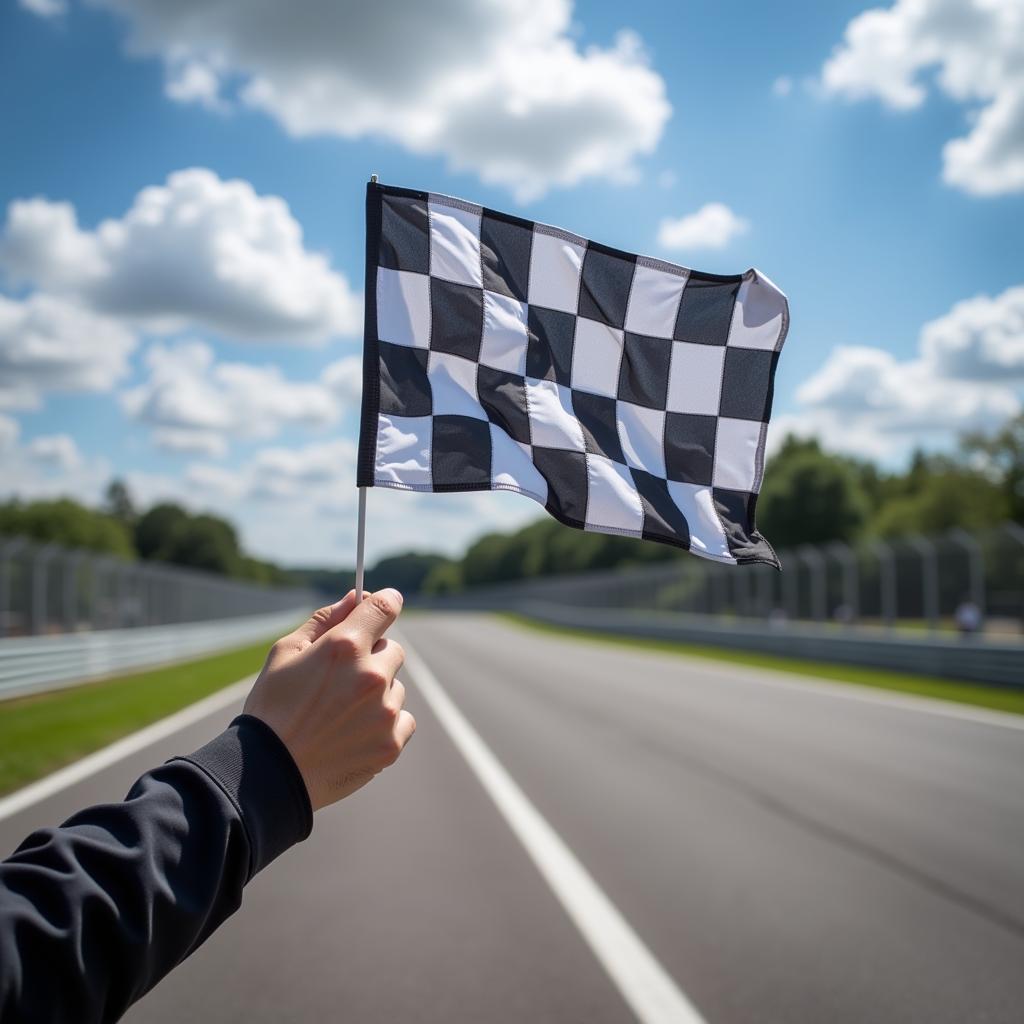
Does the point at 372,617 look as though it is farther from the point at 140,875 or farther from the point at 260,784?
the point at 140,875

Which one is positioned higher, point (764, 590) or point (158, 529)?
point (158, 529)

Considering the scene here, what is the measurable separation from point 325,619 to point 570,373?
144 centimetres

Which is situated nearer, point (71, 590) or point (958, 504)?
point (71, 590)

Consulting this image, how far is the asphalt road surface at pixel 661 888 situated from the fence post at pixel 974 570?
10.1 m

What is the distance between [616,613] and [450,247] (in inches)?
1973

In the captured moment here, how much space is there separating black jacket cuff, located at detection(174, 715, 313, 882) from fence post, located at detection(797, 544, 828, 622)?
90.6ft

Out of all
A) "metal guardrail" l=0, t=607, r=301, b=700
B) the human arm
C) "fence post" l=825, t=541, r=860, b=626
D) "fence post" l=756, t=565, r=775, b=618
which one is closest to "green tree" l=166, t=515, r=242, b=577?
"metal guardrail" l=0, t=607, r=301, b=700

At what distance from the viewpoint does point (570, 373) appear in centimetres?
310

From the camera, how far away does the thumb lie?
6.01 feet

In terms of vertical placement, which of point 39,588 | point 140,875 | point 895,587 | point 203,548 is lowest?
point 39,588

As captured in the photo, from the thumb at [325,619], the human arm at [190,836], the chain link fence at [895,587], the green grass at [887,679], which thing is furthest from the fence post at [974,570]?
the human arm at [190,836]

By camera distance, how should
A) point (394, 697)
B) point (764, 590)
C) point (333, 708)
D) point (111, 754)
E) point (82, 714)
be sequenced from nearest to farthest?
point (333, 708) < point (394, 697) < point (111, 754) < point (82, 714) < point (764, 590)

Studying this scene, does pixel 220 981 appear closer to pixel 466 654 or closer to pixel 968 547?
pixel 968 547

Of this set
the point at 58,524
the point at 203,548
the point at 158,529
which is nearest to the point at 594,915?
the point at 58,524
